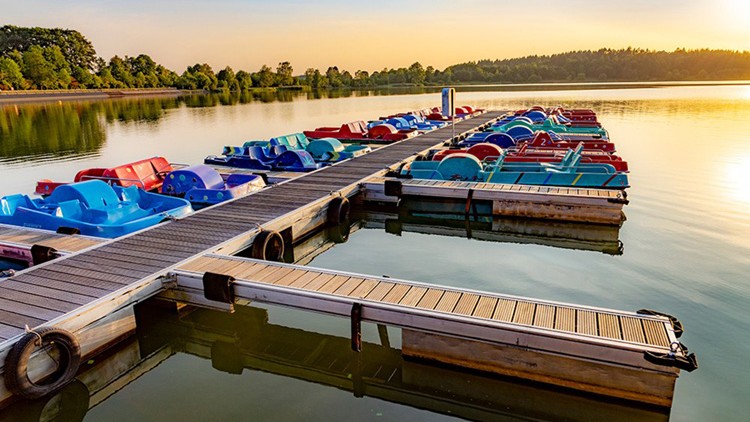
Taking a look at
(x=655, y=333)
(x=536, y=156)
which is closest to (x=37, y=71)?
(x=536, y=156)

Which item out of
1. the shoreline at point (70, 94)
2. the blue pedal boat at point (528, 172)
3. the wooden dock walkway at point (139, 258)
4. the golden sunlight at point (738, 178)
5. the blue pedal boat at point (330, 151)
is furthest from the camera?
the shoreline at point (70, 94)

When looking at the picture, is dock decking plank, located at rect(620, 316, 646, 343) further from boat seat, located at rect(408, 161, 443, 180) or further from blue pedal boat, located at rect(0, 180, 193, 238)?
boat seat, located at rect(408, 161, 443, 180)

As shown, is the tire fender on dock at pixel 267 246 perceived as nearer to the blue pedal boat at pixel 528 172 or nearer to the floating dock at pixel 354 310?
the floating dock at pixel 354 310

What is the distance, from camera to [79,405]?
209 inches

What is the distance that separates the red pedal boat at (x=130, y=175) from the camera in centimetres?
1288

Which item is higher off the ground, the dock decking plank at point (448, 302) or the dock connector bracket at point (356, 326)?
the dock decking plank at point (448, 302)

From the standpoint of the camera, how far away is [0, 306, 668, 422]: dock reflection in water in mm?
5031

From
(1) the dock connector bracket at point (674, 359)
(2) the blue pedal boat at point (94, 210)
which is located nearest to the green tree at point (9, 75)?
(2) the blue pedal boat at point (94, 210)

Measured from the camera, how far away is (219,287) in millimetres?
6445

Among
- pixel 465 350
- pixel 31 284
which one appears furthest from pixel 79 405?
pixel 465 350

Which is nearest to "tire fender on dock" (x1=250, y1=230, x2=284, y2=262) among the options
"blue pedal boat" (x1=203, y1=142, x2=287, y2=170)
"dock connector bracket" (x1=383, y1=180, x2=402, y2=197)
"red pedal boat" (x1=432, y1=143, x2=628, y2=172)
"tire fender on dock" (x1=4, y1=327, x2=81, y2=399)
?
"tire fender on dock" (x1=4, y1=327, x2=81, y2=399)

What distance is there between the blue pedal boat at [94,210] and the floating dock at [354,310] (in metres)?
1.21

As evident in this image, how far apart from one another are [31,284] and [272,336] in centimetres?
325

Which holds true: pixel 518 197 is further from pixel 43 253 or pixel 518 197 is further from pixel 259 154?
pixel 43 253
